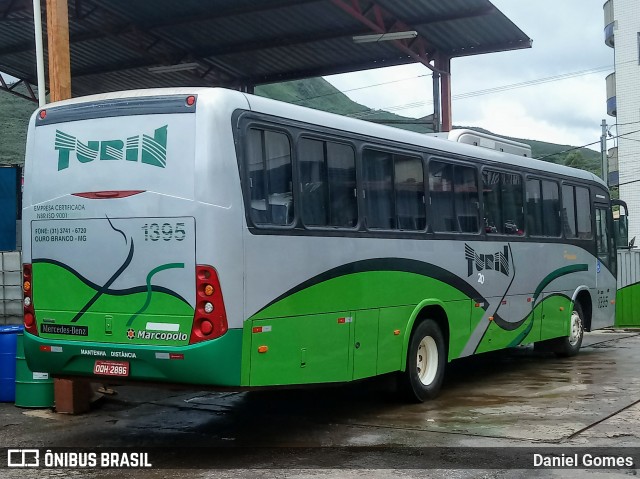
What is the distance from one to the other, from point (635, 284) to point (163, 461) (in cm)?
1612

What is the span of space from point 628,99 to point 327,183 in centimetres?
3997

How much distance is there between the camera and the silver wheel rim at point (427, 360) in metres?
10.7

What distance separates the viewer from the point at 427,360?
1082 cm

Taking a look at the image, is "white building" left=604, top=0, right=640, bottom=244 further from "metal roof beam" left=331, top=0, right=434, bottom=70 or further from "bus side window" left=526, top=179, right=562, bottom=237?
"bus side window" left=526, top=179, right=562, bottom=237

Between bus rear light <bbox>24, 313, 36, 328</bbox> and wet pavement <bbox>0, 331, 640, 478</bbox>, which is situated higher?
bus rear light <bbox>24, 313, 36, 328</bbox>

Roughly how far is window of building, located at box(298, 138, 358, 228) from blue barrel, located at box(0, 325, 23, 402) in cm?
417

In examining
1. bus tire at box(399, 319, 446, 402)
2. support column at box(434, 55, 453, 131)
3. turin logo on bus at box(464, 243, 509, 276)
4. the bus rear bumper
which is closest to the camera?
the bus rear bumper

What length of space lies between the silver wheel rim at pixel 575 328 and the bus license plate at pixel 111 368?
9.22m

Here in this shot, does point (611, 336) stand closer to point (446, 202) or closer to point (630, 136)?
point (446, 202)

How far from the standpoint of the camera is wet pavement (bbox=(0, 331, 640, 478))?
7.57 metres

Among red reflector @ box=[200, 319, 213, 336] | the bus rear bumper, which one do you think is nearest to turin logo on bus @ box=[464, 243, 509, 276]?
the bus rear bumper

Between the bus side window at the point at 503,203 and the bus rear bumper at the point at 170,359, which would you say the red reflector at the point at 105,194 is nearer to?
the bus rear bumper at the point at 170,359

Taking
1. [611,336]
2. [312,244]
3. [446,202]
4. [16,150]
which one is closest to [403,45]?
[611,336]

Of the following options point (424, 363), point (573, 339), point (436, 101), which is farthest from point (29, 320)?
point (436, 101)
